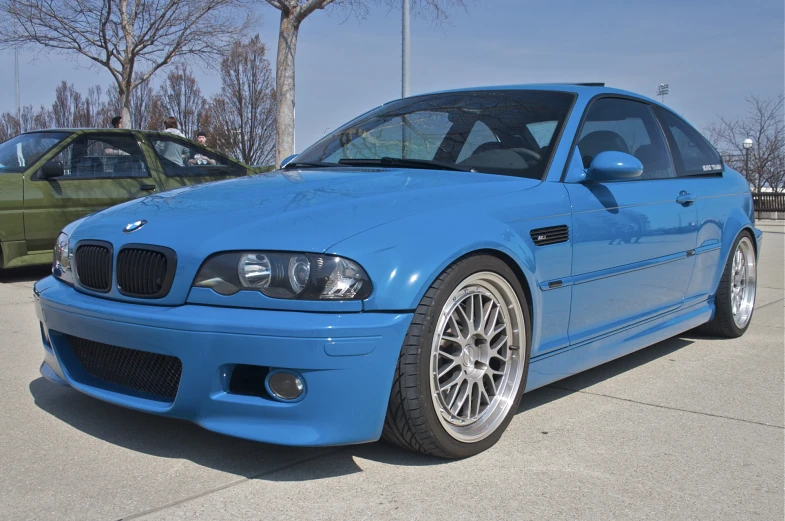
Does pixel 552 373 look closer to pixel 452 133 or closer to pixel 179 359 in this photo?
pixel 452 133

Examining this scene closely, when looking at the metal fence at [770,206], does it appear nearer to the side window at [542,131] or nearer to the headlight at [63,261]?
the side window at [542,131]

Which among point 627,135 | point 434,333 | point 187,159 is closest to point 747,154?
point 187,159

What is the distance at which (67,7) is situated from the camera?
16.4 metres

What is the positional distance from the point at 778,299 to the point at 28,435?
615 centimetres

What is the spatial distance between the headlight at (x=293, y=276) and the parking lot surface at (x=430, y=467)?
640 mm

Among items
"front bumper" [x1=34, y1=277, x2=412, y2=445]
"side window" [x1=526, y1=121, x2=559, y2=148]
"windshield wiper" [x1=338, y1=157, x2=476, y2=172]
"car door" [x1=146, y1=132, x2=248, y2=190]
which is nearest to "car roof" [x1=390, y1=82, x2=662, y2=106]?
"side window" [x1=526, y1=121, x2=559, y2=148]

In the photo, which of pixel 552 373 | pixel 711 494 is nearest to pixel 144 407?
pixel 552 373

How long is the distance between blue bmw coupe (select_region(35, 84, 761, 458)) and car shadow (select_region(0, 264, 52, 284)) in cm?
473

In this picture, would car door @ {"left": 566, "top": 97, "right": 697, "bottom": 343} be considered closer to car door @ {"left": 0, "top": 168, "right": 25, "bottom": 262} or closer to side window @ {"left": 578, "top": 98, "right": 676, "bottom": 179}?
side window @ {"left": 578, "top": 98, "right": 676, "bottom": 179}

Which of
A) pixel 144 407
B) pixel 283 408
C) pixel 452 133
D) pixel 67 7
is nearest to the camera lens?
pixel 283 408

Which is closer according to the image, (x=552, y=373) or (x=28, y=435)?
(x=28, y=435)

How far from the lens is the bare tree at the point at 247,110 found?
95.0 ft

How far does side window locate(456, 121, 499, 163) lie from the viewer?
3.78 meters

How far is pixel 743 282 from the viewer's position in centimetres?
529
